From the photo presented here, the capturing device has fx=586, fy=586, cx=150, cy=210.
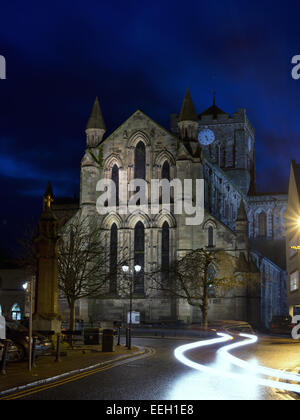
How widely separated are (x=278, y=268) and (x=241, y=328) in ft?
91.5

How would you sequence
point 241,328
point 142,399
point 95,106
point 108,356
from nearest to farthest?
point 142,399, point 108,356, point 241,328, point 95,106

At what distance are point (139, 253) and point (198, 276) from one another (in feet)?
24.1

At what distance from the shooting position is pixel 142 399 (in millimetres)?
10477

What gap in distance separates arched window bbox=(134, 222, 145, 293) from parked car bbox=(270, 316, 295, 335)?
10977 millimetres

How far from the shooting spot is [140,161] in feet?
165

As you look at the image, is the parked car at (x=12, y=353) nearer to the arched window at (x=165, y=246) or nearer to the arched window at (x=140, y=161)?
the arched window at (x=165, y=246)

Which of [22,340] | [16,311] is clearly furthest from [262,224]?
[22,340]

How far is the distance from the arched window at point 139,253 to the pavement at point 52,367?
25173 mm

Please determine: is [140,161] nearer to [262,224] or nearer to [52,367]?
[262,224]

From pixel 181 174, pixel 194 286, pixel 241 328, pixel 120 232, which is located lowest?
pixel 241 328

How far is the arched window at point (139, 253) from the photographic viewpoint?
4819cm
